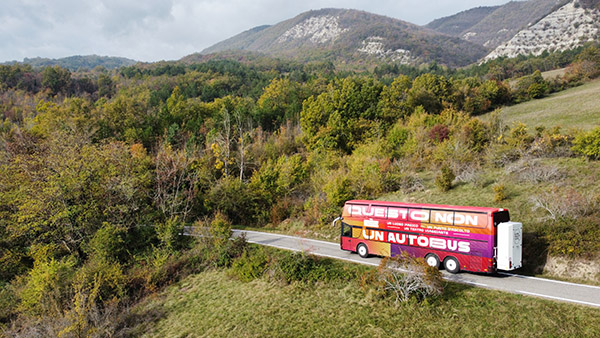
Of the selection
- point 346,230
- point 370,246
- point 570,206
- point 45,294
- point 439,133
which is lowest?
point 45,294

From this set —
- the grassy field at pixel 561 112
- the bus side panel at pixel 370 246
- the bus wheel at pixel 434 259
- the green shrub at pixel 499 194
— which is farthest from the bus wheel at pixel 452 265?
the grassy field at pixel 561 112

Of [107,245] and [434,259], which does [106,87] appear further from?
[434,259]

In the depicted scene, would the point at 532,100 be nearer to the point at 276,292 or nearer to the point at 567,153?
the point at 567,153

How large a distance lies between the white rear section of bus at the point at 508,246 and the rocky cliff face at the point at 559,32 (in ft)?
454

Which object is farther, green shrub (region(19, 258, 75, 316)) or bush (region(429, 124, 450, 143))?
bush (region(429, 124, 450, 143))

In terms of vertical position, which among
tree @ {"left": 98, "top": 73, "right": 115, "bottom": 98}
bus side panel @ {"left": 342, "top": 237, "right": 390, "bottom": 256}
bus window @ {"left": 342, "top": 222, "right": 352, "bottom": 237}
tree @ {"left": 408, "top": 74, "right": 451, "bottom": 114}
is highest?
tree @ {"left": 98, "top": 73, "right": 115, "bottom": 98}

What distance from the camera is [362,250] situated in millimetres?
20000

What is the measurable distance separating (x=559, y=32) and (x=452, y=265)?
16246 centimetres

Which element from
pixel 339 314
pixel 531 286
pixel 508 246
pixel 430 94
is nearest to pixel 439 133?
pixel 430 94

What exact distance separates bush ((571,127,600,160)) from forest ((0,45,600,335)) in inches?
6.6

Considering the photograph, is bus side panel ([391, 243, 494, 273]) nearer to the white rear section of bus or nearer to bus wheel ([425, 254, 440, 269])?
bus wheel ([425, 254, 440, 269])

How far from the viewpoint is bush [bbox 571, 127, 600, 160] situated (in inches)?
965

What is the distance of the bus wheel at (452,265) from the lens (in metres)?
16.2

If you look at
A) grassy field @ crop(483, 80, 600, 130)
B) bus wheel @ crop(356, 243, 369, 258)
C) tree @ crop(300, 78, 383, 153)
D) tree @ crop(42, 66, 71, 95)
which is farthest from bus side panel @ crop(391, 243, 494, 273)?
tree @ crop(42, 66, 71, 95)
